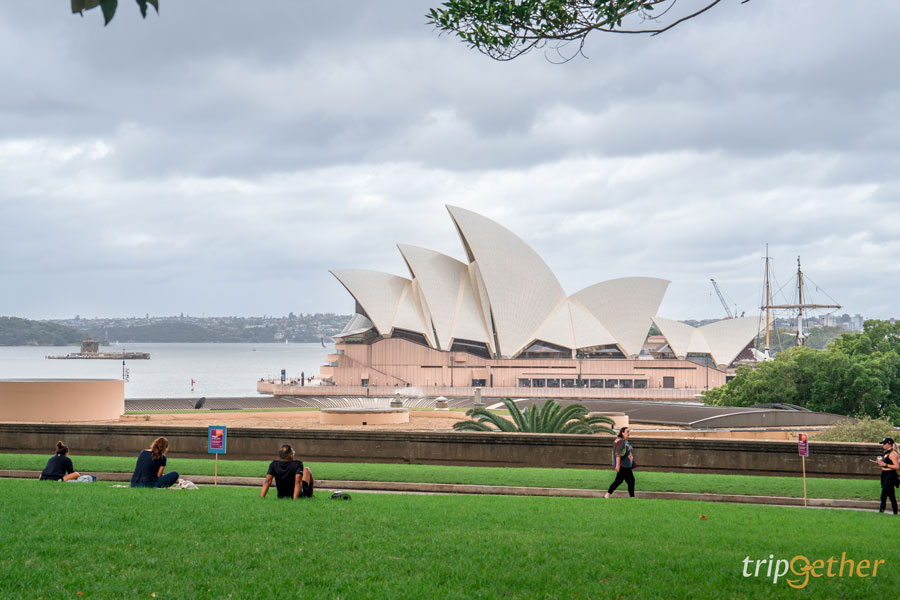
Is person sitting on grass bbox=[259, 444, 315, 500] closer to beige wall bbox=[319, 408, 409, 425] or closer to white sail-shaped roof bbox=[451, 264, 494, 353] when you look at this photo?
beige wall bbox=[319, 408, 409, 425]

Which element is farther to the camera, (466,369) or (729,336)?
(729,336)

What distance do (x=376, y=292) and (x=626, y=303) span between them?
2556 cm

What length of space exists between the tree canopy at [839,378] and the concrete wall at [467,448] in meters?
23.0

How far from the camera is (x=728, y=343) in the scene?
265 ft

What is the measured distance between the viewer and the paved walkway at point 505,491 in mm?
13172

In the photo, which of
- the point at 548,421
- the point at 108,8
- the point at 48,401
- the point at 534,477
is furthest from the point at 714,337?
the point at 108,8

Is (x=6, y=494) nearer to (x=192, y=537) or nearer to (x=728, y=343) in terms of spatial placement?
(x=192, y=537)

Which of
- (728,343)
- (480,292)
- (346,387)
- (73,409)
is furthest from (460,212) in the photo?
(73,409)

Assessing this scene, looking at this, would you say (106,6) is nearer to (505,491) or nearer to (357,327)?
(505,491)

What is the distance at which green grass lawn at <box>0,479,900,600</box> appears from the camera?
231 inches

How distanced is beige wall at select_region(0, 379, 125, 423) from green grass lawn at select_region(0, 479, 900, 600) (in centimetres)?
1756

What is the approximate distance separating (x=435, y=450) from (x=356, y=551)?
11.6 m

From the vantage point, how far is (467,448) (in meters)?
18.2

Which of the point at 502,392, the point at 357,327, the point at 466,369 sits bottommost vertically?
the point at 502,392
